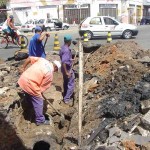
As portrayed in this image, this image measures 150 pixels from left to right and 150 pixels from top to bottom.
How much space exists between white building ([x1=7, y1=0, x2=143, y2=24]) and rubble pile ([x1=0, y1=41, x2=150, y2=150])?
3902 centimetres

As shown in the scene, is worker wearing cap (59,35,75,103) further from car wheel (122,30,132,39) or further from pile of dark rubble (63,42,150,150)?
car wheel (122,30,132,39)

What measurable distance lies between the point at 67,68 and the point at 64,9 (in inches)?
1612

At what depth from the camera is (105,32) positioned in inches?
895

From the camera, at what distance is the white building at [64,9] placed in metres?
47.5

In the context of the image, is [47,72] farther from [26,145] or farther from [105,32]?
[105,32]

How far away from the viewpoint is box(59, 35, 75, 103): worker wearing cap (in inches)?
320

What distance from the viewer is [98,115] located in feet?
21.8

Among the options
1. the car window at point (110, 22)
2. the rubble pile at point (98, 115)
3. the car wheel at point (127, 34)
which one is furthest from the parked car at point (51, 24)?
the rubble pile at point (98, 115)

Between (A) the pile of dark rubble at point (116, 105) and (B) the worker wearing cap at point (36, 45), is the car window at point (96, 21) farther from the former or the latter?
(B) the worker wearing cap at point (36, 45)

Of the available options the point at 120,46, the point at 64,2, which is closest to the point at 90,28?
the point at 120,46

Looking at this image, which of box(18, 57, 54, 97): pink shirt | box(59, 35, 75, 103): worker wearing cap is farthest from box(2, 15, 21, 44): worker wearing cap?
box(18, 57, 54, 97): pink shirt

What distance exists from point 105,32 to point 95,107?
16.1 metres

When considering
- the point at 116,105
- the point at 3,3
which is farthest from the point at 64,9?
the point at 116,105

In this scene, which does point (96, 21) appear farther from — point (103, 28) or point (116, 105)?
point (116, 105)
